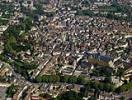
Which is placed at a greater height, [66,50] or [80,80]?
[80,80]

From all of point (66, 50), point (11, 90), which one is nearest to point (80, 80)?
point (11, 90)

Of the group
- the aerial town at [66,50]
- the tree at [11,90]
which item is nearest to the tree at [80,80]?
the aerial town at [66,50]

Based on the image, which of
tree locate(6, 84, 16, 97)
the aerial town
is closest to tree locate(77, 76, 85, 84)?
the aerial town

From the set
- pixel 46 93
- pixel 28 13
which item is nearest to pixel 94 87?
pixel 46 93

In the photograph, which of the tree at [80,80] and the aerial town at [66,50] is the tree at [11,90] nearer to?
the aerial town at [66,50]

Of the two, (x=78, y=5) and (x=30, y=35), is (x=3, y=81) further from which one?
(x=78, y=5)

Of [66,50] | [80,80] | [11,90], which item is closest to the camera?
[11,90]

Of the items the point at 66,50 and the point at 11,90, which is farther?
the point at 66,50

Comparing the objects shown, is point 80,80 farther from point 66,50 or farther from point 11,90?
point 66,50

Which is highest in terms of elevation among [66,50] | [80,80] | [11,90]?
[11,90]
